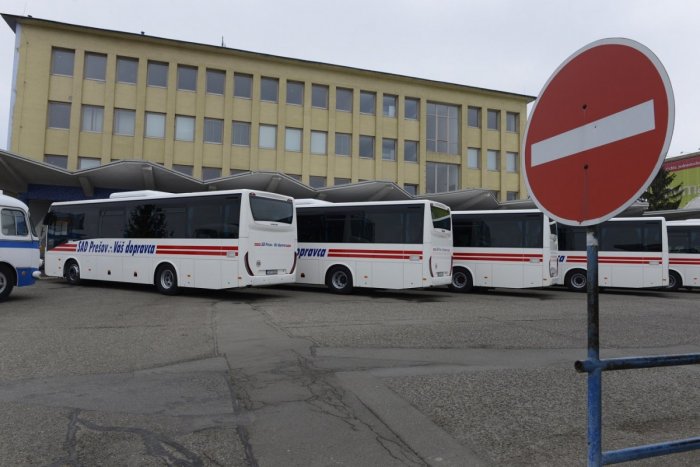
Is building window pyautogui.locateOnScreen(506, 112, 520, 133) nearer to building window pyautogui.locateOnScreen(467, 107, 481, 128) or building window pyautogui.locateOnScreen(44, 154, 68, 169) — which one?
building window pyautogui.locateOnScreen(467, 107, 481, 128)

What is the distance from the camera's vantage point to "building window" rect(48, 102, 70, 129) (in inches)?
1184

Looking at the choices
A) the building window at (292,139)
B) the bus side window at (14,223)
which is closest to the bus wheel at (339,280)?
the bus side window at (14,223)

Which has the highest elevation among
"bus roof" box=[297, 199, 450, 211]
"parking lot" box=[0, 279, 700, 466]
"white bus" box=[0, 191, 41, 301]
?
"bus roof" box=[297, 199, 450, 211]

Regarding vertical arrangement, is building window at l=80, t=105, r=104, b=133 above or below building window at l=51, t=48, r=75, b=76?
below

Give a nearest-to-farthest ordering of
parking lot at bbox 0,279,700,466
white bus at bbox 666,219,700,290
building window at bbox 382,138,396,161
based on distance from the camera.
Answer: parking lot at bbox 0,279,700,466, white bus at bbox 666,219,700,290, building window at bbox 382,138,396,161

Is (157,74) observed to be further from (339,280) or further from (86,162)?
(339,280)

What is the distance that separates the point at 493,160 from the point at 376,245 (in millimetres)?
28357

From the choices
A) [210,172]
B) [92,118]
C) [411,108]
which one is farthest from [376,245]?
[411,108]

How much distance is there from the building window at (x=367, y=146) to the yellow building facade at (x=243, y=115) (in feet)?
0.28

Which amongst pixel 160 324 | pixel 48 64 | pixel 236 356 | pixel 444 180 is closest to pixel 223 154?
pixel 48 64

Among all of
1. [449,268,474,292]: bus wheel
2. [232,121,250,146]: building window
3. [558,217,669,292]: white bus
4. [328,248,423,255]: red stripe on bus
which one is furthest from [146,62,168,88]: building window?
[558,217,669,292]: white bus

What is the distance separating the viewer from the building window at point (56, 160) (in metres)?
29.9

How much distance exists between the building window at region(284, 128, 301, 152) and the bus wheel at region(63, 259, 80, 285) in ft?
61.9

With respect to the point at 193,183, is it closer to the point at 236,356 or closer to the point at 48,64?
the point at 48,64
